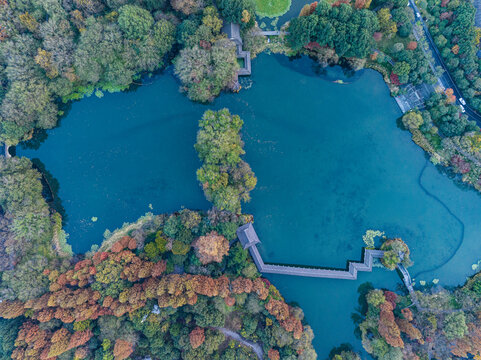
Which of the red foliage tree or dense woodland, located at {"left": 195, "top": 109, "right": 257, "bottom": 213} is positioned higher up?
dense woodland, located at {"left": 195, "top": 109, "right": 257, "bottom": 213}

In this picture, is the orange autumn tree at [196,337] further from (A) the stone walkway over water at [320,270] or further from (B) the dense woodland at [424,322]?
(B) the dense woodland at [424,322]

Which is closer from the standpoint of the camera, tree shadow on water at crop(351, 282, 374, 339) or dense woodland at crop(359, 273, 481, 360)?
dense woodland at crop(359, 273, 481, 360)

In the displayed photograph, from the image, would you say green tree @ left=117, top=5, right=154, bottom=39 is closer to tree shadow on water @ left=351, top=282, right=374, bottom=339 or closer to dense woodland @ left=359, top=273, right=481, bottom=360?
tree shadow on water @ left=351, top=282, right=374, bottom=339

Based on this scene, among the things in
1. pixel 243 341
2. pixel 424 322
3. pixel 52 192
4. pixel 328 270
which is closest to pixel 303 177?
pixel 328 270

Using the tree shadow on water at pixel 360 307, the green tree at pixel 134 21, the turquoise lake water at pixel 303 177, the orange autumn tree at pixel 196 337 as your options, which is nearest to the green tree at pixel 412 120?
the turquoise lake water at pixel 303 177

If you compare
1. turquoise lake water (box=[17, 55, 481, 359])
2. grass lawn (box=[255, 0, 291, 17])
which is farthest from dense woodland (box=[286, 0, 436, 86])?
grass lawn (box=[255, 0, 291, 17])

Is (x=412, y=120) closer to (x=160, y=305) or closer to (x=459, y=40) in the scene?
(x=459, y=40)
